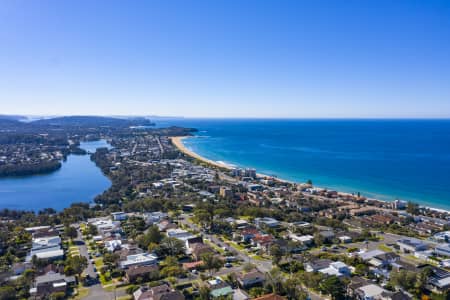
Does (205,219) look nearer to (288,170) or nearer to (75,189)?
(75,189)

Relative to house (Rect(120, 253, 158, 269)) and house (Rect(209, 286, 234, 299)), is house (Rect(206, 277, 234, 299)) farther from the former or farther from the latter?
house (Rect(120, 253, 158, 269))

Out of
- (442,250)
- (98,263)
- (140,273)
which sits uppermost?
(442,250)

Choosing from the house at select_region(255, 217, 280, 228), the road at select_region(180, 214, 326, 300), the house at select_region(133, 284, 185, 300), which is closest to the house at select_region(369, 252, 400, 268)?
the road at select_region(180, 214, 326, 300)

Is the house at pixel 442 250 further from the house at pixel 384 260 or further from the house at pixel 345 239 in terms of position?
the house at pixel 345 239

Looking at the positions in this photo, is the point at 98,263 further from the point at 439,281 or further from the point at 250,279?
the point at 439,281

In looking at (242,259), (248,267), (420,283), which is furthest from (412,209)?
(248,267)

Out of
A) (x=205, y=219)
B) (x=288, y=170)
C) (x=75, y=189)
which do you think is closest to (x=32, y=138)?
(x=75, y=189)
